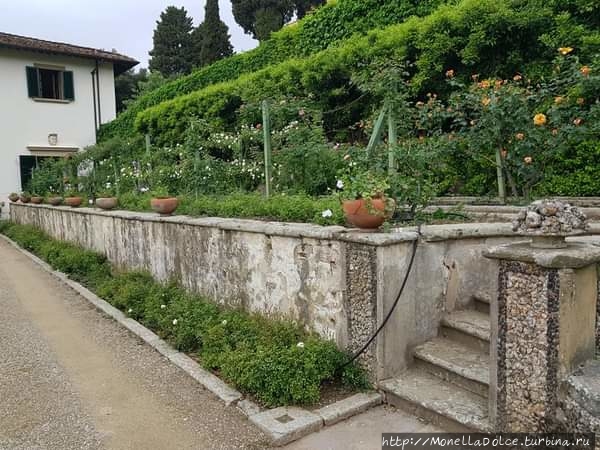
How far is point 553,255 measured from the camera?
2.06 m

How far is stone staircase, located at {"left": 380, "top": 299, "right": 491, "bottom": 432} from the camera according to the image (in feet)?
8.55

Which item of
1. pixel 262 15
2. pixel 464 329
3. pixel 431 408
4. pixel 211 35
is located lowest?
pixel 431 408

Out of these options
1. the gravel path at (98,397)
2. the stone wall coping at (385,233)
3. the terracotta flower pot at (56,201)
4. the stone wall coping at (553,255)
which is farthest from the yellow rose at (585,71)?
the terracotta flower pot at (56,201)

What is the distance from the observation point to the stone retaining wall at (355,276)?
3.06 meters

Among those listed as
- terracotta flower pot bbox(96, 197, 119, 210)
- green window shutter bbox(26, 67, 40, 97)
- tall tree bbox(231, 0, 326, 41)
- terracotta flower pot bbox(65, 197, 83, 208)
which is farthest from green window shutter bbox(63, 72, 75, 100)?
terracotta flower pot bbox(96, 197, 119, 210)

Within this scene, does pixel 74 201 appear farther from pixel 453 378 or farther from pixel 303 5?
pixel 303 5

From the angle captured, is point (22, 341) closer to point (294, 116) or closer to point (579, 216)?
point (294, 116)

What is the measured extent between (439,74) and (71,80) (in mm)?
17426

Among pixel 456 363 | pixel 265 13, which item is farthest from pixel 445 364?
pixel 265 13

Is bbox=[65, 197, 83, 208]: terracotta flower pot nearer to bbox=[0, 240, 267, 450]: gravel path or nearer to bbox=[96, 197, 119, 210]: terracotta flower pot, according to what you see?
bbox=[96, 197, 119, 210]: terracotta flower pot

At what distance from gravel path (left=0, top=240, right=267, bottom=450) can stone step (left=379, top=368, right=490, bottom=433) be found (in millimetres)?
939

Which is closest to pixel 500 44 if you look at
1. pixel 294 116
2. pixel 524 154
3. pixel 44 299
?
pixel 524 154

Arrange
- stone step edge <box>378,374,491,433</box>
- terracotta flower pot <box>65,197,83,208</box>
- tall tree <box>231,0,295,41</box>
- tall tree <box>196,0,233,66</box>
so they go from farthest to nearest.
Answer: tall tree <box>231,0,295,41</box> → tall tree <box>196,0,233,66</box> → terracotta flower pot <box>65,197,83,208</box> → stone step edge <box>378,374,491,433</box>

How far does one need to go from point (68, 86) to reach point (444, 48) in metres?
17.5
